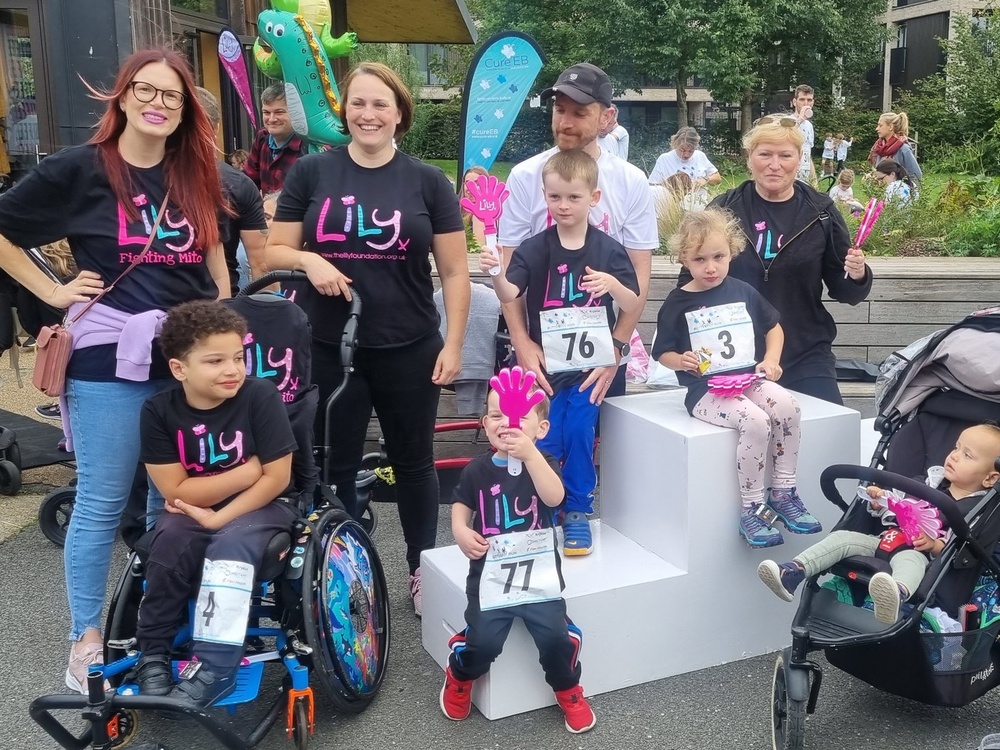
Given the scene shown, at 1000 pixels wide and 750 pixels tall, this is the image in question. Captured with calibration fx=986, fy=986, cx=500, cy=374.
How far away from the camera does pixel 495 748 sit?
118 inches

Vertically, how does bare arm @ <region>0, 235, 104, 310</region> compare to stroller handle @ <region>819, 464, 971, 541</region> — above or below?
above

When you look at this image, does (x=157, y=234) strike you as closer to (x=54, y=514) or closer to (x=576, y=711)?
(x=576, y=711)

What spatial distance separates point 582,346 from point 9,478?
3385 millimetres

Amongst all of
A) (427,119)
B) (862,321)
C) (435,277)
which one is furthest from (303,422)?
(427,119)

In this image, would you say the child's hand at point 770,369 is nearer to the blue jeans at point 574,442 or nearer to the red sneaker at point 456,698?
the blue jeans at point 574,442

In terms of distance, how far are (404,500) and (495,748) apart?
108 cm

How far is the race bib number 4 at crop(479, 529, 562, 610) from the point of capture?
115 inches

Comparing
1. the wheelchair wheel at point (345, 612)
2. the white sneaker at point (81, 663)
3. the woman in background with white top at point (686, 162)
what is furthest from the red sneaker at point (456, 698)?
the woman in background with white top at point (686, 162)

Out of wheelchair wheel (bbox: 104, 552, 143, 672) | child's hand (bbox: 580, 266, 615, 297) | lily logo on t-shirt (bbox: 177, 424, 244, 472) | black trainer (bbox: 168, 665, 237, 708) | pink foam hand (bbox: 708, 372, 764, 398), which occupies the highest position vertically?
child's hand (bbox: 580, 266, 615, 297)

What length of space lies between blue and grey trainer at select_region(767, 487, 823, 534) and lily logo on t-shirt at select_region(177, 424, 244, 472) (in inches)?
70.7

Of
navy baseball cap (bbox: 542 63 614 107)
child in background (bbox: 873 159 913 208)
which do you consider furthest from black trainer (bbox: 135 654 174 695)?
child in background (bbox: 873 159 913 208)

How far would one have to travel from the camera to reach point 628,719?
10.3 ft

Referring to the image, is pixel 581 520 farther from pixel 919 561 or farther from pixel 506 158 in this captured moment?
pixel 506 158

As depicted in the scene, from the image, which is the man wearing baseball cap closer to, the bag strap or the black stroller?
the black stroller
